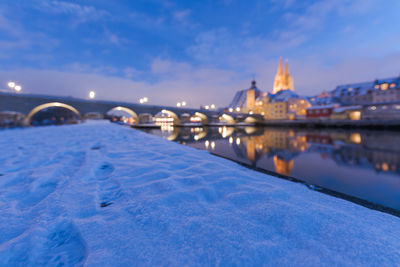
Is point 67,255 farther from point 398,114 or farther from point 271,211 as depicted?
point 398,114

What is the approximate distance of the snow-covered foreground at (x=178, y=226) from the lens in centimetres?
103

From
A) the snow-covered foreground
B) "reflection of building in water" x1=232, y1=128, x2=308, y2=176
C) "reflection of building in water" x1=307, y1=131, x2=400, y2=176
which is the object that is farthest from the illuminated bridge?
"reflection of building in water" x1=307, y1=131, x2=400, y2=176

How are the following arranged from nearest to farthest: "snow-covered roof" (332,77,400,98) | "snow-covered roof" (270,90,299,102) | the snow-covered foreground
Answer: the snow-covered foreground, "snow-covered roof" (332,77,400,98), "snow-covered roof" (270,90,299,102)

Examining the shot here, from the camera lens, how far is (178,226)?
133 centimetres

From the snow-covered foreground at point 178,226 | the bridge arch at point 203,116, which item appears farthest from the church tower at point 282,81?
the snow-covered foreground at point 178,226

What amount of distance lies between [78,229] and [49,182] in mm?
1587

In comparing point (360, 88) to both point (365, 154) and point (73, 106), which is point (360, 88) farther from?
point (73, 106)

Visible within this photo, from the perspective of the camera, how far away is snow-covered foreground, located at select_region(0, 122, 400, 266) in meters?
1.03

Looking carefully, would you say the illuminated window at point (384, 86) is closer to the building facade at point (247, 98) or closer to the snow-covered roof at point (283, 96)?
the snow-covered roof at point (283, 96)

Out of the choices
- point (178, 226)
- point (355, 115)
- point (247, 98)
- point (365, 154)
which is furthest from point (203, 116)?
point (178, 226)

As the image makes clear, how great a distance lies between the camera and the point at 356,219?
1491mm

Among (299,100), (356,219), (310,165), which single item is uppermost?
(299,100)

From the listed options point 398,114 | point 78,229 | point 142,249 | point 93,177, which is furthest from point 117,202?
point 398,114

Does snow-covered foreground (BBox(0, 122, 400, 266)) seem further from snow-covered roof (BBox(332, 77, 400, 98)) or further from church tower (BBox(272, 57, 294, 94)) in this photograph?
church tower (BBox(272, 57, 294, 94))
